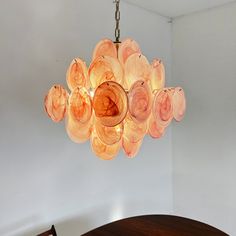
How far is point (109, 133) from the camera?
1.21m

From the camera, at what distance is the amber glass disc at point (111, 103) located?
1110mm

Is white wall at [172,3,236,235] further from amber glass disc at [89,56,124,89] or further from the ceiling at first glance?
amber glass disc at [89,56,124,89]

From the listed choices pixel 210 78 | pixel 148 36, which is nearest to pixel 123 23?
pixel 148 36

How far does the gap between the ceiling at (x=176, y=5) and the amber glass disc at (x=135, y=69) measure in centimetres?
147

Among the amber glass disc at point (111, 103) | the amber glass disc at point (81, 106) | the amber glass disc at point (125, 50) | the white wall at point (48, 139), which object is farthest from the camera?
the white wall at point (48, 139)

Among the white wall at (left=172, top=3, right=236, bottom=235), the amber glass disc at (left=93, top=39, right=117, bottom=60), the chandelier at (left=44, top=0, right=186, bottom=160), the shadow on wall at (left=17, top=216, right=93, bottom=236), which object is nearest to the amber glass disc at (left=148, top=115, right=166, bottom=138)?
the chandelier at (left=44, top=0, right=186, bottom=160)

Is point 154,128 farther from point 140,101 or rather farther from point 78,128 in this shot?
point 78,128

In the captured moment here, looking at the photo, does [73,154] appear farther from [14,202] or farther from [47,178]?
[14,202]

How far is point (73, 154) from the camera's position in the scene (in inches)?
87.9

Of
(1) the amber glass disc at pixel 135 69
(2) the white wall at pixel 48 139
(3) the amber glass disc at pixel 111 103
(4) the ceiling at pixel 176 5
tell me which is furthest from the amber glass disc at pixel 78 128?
(4) the ceiling at pixel 176 5

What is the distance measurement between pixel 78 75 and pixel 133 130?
0.34m

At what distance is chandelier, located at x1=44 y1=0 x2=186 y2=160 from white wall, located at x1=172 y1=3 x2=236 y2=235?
1526mm

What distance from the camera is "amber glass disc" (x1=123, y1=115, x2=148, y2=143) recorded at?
126cm

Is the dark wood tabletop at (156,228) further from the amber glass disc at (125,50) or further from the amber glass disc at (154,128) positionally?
the amber glass disc at (125,50)
